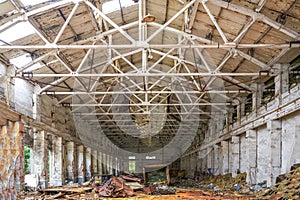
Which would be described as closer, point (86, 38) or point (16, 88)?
point (86, 38)

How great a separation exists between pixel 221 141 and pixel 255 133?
7760 millimetres

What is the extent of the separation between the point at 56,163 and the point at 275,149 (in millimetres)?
13935

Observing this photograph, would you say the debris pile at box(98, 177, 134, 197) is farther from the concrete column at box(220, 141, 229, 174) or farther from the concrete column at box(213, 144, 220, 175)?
the concrete column at box(213, 144, 220, 175)

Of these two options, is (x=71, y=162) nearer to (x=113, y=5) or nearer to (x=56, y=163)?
(x=56, y=163)

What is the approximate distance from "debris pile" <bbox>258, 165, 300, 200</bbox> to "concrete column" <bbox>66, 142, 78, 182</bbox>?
51.2 feet

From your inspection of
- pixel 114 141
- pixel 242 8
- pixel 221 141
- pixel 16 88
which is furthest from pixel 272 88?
pixel 114 141

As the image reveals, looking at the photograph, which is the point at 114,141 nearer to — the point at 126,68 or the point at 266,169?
the point at 126,68

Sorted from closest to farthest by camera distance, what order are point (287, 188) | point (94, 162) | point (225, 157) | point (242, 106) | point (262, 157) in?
point (287, 188) < point (262, 157) < point (242, 106) < point (225, 157) < point (94, 162)

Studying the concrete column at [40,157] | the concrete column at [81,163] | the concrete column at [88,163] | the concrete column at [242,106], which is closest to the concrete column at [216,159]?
the concrete column at [242,106]

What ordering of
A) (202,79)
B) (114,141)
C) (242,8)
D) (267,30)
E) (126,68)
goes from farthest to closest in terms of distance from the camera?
(114,141), (126,68), (202,79), (267,30), (242,8)

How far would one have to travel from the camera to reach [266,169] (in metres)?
17.7

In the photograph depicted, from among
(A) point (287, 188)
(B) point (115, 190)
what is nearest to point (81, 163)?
(B) point (115, 190)

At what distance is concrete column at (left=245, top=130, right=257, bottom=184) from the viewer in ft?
61.5

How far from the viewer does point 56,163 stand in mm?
23812
